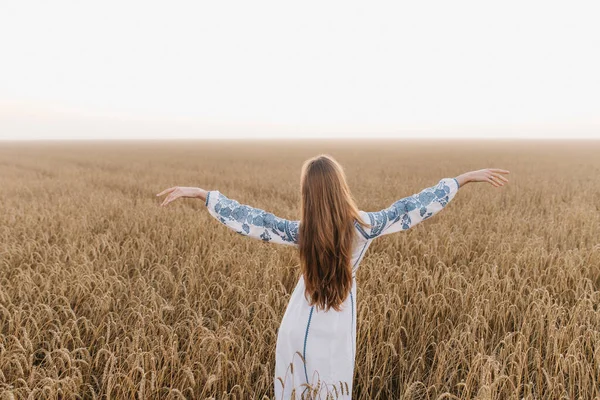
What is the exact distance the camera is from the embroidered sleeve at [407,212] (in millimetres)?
1682

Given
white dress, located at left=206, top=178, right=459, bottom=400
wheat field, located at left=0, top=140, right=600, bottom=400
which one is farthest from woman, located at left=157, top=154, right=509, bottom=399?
wheat field, located at left=0, top=140, right=600, bottom=400

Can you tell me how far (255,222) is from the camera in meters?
1.72

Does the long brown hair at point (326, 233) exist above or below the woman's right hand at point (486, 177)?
below

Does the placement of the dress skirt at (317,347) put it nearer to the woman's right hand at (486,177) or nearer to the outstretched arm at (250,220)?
the outstretched arm at (250,220)

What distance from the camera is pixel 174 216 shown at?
609 centimetres

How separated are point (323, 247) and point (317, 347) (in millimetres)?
513

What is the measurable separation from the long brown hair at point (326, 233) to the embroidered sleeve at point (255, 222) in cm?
7

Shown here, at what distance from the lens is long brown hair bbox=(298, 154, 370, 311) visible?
158cm

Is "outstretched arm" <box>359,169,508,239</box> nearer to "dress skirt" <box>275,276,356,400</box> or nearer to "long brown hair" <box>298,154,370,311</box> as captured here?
"long brown hair" <box>298,154,370,311</box>

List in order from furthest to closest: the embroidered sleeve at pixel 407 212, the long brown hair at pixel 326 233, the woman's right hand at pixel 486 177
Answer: the woman's right hand at pixel 486 177, the embroidered sleeve at pixel 407 212, the long brown hair at pixel 326 233

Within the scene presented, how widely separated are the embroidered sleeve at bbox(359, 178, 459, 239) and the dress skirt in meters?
0.37

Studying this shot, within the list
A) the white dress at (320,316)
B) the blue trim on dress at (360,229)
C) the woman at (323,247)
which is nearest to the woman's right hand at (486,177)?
the woman at (323,247)

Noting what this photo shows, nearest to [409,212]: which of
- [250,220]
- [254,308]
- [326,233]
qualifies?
[326,233]

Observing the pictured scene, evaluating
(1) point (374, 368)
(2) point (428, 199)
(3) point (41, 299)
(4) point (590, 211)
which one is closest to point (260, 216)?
(2) point (428, 199)
